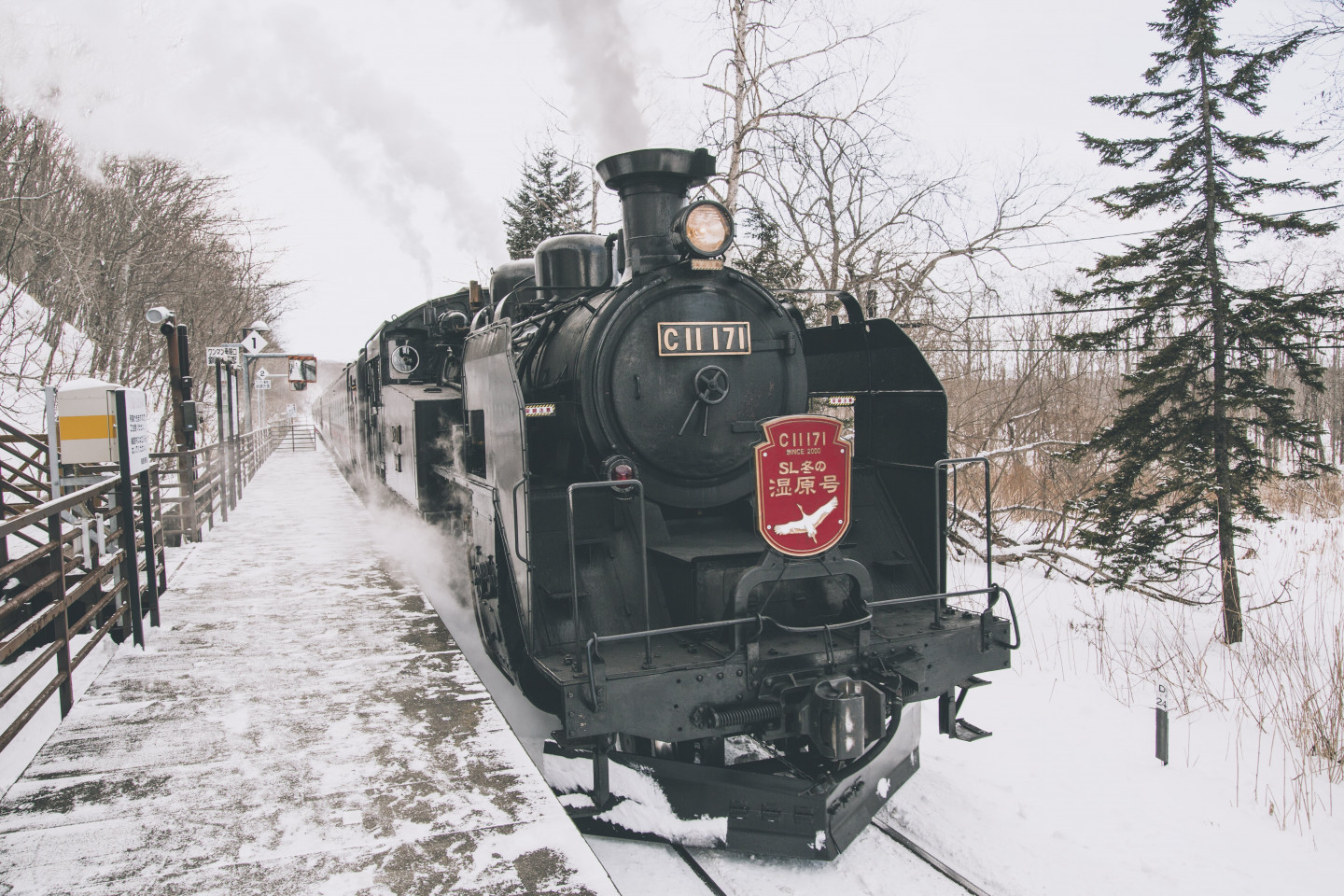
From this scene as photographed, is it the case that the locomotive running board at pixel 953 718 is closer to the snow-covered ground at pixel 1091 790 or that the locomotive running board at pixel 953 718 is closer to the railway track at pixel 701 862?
the snow-covered ground at pixel 1091 790

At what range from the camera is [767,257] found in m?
12.6

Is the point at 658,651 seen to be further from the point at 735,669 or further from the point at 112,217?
the point at 112,217

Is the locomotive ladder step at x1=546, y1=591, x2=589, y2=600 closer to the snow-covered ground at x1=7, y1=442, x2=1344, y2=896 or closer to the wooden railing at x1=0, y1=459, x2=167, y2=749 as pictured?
the snow-covered ground at x1=7, y1=442, x2=1344, y2=896

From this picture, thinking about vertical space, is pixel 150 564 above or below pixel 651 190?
below

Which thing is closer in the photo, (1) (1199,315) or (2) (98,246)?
(1) (1199,315)

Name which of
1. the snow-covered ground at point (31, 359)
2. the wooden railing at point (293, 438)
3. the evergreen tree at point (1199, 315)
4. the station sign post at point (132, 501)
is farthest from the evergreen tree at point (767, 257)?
the wooden railing at point (293, 438)

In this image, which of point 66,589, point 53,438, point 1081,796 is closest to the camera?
point 1081,796

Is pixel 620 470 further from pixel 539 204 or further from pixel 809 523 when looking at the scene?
pixel 539 204

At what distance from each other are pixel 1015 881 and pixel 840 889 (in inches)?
34.1

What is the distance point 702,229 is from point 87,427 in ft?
16.9

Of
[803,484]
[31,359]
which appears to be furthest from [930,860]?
[31,359]

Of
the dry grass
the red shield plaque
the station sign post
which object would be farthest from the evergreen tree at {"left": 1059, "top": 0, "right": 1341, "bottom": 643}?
the station sign post

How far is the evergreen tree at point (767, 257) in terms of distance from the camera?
→ 1220cm

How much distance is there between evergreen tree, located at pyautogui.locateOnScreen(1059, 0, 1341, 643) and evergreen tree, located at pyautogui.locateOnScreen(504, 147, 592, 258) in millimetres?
14981
